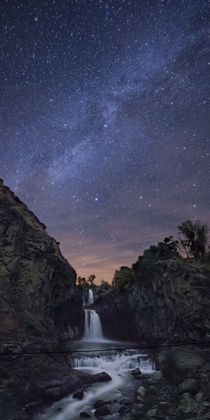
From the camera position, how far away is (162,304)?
36312 mm

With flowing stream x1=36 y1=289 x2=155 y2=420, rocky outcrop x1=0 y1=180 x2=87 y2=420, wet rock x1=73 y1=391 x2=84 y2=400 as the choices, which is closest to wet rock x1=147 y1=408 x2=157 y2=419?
flowing stream x1=36 y1=289 x2=155 y2=420

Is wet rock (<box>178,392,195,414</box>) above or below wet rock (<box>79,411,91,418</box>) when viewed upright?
above

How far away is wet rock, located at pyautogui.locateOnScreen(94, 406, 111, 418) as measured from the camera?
19480 millimetres

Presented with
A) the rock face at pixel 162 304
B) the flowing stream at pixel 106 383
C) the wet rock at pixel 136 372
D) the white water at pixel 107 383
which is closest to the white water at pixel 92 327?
the rock face at pixel 162 304

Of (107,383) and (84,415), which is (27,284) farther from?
(107,383)

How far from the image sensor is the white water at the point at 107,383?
2014cm

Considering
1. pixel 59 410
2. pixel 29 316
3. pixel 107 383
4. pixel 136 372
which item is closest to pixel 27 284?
pixel 29 316

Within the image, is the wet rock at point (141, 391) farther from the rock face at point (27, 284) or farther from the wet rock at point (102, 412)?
the rock face at point (27, 284)

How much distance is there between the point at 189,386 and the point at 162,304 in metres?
16.2

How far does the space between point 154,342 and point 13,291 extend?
23.1m

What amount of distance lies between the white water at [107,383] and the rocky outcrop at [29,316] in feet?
3.99

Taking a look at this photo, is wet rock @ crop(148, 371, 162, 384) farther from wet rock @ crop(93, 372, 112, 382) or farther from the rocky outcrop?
the rocky outcrop

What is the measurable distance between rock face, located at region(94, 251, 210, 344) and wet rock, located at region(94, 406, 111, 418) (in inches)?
486

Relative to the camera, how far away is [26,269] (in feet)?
89.5
